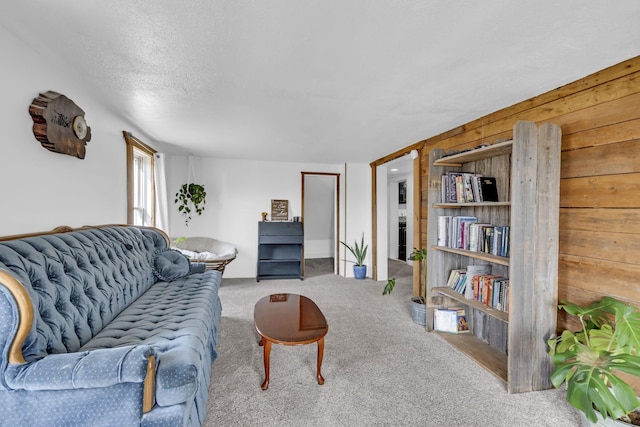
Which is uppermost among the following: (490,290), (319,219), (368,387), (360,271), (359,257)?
(319,219)

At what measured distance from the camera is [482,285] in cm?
239

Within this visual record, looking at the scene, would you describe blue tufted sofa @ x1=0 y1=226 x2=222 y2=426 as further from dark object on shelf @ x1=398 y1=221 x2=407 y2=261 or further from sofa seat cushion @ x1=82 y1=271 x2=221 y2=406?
dark object on shelf @ x1=398 y1=221 x2=407 y2=261

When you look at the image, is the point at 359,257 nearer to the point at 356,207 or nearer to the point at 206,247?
the point at 356,207

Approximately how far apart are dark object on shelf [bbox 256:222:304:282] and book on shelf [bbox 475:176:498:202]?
10.5ft

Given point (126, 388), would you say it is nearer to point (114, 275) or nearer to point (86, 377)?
point (86, 377)

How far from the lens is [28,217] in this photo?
1660mm

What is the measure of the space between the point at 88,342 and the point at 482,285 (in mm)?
2745

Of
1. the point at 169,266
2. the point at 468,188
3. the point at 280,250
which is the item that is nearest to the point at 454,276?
the point at 468,188

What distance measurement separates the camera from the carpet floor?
1.68 metres

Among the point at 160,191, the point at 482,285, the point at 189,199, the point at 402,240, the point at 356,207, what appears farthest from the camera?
the point at 402,240

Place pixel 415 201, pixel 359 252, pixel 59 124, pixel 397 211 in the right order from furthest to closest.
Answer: pixel 397 211 < pixel 359 252 < pixel 415 201 < pixel 59 124

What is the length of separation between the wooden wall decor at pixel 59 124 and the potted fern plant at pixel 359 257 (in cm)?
400

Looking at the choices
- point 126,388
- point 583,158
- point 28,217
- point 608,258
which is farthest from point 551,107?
point 28,217

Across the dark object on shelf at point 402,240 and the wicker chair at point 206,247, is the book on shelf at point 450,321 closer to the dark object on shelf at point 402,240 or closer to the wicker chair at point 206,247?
the wicker chair at point 206,247
